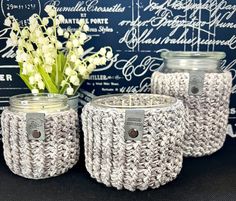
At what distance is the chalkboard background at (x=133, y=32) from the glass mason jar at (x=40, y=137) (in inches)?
9.2

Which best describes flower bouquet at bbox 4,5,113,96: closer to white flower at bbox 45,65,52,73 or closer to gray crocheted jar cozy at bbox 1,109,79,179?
white flower at bbox 45,65,52,73

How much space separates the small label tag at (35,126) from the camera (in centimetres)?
63

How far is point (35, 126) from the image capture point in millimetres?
636

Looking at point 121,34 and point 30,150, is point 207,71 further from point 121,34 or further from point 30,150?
point 30,150

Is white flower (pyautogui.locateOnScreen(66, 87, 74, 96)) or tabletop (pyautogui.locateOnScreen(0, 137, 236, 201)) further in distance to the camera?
white flower (pyautogui.locateOnScreen(66, 87, 74, 96))

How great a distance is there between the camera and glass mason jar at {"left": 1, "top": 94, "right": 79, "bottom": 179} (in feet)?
2.10

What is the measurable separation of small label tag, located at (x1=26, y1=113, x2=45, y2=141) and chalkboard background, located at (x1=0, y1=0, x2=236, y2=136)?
275mm

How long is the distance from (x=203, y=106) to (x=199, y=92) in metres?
0.03

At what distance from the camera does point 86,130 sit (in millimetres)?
638

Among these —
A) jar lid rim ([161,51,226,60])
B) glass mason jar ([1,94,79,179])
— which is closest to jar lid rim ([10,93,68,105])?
glass mason jar ([1,94,79,179])

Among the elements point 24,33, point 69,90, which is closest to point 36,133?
point 69,90

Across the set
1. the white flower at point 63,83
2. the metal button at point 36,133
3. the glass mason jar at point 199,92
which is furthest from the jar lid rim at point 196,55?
the metal button at point 36,133

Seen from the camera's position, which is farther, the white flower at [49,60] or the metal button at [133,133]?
the white flower at [49,60]

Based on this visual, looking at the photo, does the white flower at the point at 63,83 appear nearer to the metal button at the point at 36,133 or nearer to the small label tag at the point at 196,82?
the metal button at the point at 36,133
